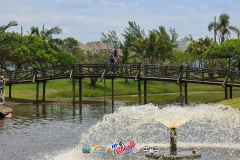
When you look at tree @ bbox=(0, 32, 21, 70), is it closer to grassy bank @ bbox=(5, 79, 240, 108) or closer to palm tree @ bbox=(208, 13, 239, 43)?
grassy bank @ bbox=(5, 79, 240, 108)

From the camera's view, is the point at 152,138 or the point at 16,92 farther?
the point at 16,92

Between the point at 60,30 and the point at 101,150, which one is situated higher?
the point at 60,30

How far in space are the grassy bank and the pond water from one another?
62.3 ft

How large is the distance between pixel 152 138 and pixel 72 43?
97.2 m

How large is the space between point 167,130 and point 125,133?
1.93 meters

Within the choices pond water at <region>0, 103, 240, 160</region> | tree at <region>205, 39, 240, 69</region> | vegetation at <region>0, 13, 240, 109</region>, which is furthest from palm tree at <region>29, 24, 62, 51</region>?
pond water at <region>0, 103, 240, 160</region>

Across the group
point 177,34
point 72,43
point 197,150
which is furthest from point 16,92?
point 177,34

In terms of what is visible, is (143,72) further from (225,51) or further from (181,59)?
(181,59)

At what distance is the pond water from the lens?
2059 cm

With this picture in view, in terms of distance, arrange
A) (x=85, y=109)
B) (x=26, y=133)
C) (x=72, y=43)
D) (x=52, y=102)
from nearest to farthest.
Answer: (x=26, y=133), (x=85, y=109), (x=52, y=102), (x=72, y=43)

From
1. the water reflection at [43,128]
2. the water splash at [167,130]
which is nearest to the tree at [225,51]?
the water reflection at [43,128]

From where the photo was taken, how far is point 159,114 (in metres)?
20.3

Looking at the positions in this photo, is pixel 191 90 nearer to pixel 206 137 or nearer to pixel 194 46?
pixel 194 46

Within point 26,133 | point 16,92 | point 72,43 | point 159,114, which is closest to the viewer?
point 159,114
